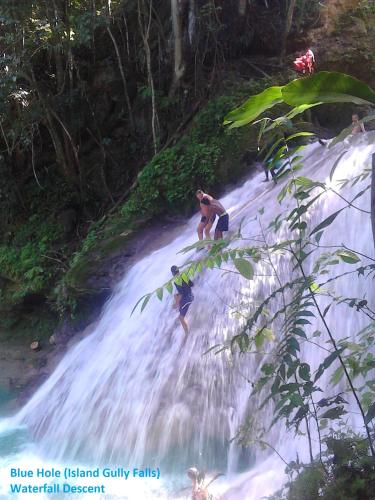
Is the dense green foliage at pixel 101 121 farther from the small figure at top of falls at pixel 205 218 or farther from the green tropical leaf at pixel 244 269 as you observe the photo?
A: the green tropical leaf at pixel 244 269

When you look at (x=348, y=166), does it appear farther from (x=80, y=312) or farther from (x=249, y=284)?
(x=80, y=312)

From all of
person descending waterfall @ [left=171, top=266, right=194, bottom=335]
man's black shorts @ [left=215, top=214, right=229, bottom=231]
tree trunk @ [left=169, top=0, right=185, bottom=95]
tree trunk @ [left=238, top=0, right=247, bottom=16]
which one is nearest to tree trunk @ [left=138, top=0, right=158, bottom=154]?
tree trunk @ [left=169, top=0, right=185, bottom=95]

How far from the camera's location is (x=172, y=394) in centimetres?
574

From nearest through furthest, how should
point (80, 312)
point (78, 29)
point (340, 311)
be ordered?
point (340, 311) → point (80, 312) → point (78, 29)

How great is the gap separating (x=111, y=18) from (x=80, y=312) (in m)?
6.83

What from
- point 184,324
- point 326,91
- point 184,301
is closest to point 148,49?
point 184,301

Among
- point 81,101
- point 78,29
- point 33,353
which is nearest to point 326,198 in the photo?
point 33,353

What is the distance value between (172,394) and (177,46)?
26.4ft

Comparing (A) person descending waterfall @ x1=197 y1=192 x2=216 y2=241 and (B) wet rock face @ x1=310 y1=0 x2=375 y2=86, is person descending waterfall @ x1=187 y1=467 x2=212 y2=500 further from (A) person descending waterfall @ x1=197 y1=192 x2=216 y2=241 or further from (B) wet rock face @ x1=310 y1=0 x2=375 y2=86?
(B) wet rock face @ x1=310 y1=0 x2=375 y2=86

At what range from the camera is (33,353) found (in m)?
9.38

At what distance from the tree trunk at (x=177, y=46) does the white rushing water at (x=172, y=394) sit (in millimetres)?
4951

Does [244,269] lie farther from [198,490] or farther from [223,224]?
[223,224]

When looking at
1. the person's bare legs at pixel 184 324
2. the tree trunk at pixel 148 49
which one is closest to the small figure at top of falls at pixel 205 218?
the person's bare legs at pixel 184 324

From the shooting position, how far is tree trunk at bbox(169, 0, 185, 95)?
35.3ft
